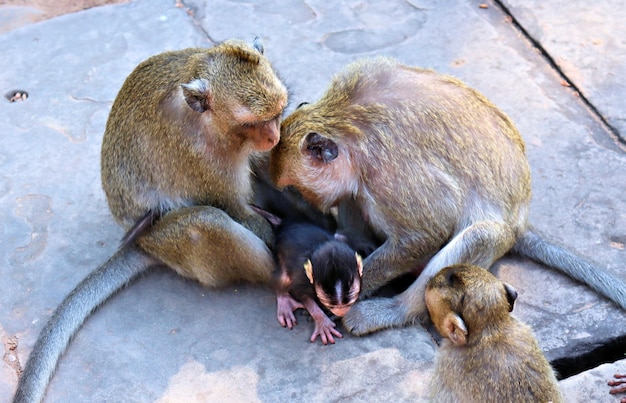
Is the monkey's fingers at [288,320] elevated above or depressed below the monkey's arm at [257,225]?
below

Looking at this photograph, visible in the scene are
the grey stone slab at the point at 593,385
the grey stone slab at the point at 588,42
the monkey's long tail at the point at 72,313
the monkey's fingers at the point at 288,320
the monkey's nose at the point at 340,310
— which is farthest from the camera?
the grey stone slab at the point at 588,42

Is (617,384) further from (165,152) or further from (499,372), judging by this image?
(165,152)

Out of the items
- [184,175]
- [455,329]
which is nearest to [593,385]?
[455,329]

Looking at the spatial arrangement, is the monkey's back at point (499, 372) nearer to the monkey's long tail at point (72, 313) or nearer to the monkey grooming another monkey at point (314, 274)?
the monkey grooming another monkey at point (314, 274)

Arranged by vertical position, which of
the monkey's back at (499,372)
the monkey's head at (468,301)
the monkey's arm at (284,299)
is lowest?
the monkey's arm at (284,299)

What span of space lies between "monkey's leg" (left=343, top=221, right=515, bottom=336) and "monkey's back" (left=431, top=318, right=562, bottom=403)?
0.66 metres

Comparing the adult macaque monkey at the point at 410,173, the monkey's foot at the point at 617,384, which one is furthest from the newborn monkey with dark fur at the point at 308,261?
Answer: the monkey's foot at the point at 617,384

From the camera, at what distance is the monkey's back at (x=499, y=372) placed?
12.4 feet

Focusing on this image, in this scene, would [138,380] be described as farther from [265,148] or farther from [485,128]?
[485,128]

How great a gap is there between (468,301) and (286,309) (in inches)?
52.5

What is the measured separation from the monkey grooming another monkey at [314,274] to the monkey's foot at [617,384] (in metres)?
1.42

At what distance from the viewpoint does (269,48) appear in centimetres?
704

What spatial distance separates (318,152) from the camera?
462cm

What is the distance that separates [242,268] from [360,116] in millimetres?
1139
